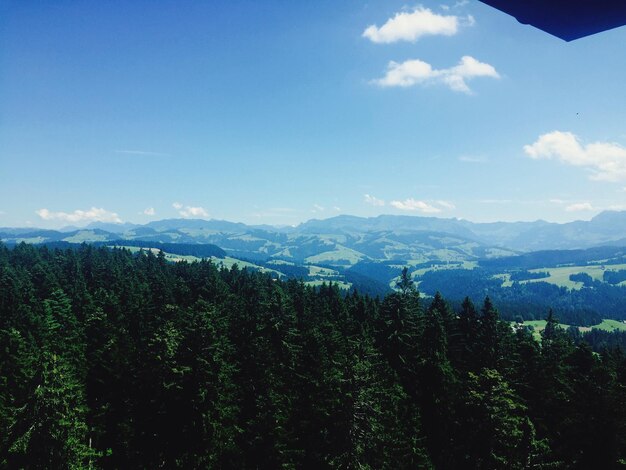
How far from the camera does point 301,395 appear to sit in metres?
45.9

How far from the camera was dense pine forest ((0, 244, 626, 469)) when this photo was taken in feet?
110

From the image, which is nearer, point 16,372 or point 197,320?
point 197,320

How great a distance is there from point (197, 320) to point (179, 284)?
205 ft

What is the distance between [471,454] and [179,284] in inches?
3203

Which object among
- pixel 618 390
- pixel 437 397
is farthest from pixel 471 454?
pixel 618 390

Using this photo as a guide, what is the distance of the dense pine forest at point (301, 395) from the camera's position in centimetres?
3350

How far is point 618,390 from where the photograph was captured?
40719mm

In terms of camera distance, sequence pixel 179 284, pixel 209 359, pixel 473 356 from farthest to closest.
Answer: pixel 179 284, pixel 473 356, pixel 209 359

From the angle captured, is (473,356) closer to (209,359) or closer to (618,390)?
(618,390)

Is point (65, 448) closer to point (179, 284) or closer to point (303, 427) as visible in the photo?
point (303, 427)

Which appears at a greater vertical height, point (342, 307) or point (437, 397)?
point (342, 307)

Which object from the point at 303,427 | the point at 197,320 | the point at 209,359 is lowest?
the point at 303,427

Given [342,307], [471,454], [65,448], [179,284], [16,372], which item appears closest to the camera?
[65,448]

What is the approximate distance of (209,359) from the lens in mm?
40562
